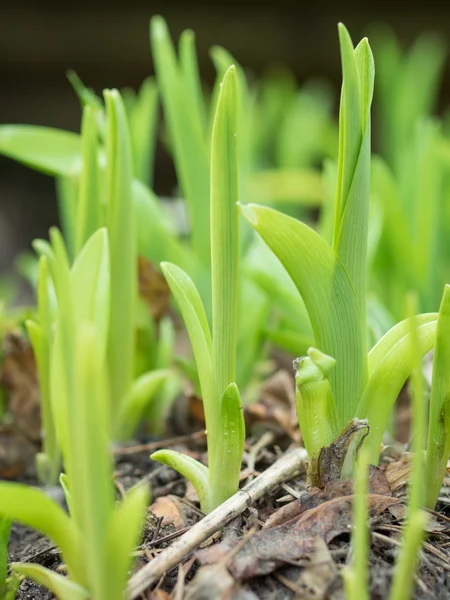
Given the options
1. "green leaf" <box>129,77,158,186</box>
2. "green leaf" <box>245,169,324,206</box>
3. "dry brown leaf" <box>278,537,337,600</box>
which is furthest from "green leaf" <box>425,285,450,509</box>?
"green leaf" <box>245,169,324,206</box>

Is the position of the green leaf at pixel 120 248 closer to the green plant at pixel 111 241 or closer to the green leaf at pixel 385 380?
the green plant at pixel 111 241

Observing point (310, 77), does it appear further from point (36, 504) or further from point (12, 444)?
point (36, 504)

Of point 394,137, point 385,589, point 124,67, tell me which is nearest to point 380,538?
point 385,589

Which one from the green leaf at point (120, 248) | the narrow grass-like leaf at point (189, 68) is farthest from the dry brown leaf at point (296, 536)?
the narrow grass-like leaf at point (189, 68)

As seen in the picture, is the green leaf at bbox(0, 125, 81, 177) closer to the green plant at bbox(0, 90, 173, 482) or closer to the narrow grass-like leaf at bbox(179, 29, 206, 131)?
the green plant at bbox(0, 90, 173, 482)

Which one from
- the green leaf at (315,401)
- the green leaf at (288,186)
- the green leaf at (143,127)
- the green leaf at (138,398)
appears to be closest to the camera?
the green leaf at (315,401)

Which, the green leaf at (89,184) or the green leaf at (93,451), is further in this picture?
the green leaf at (89,184)

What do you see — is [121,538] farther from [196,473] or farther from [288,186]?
[288,186]
